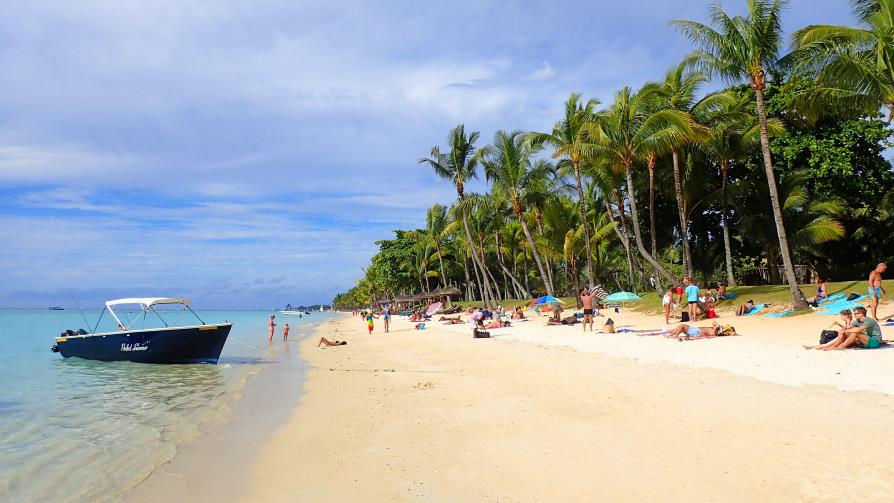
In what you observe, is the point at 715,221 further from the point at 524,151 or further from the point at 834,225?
the point at 524,151

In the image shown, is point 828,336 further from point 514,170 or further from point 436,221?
point 436,221

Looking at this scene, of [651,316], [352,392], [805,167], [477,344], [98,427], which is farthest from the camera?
[805,167]

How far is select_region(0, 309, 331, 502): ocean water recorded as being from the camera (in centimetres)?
595

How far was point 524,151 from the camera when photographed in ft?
103

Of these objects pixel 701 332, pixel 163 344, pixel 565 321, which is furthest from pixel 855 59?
pixel 163 344

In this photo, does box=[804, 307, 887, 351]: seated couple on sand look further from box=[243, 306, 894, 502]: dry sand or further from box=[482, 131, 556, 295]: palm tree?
box=[482, 131, 556, 295]: palm tree

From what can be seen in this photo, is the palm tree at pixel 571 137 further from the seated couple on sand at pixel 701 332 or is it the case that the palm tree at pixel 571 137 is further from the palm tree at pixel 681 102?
the seated couple on sand at pixel 701 332

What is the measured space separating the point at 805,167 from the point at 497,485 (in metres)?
24.3

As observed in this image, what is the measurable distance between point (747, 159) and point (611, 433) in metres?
22.2

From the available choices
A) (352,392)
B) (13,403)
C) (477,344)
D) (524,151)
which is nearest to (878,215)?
(524,151)

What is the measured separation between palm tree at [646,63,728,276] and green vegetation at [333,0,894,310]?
74 millimetres

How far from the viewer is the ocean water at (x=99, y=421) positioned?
19.5 ft

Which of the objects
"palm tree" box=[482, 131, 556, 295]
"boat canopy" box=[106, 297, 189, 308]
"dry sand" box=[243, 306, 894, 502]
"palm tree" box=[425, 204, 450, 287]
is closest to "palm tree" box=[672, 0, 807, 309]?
"dry sand" box=[243, 306, 894, 502]

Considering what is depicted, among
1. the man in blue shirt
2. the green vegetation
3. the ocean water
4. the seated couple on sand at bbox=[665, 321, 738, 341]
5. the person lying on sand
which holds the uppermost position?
the green vegetation
